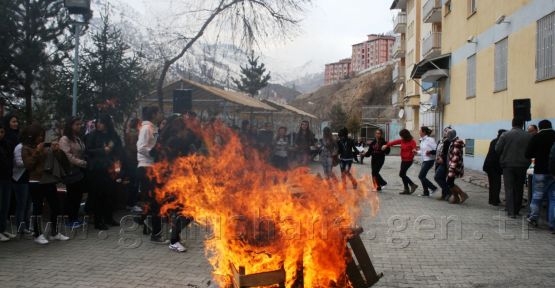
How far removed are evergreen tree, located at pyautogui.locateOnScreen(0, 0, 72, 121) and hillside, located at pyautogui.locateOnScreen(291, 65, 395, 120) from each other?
2949 inches

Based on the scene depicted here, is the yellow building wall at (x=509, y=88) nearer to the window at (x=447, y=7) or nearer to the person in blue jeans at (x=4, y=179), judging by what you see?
the window at (x=447, y=7)

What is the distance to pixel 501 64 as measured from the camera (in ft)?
52.9

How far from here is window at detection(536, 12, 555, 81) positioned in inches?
484

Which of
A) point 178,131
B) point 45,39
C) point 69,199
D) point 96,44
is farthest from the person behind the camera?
point 96,44

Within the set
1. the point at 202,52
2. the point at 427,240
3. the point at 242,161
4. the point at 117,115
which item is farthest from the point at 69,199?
the point at 117,115

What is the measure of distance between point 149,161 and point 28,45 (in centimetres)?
1035

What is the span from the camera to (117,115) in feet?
58.9

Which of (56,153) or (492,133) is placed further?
(492,133)

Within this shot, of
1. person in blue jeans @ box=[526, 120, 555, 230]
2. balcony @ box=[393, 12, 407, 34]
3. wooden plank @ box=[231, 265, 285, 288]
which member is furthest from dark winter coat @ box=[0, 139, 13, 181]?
balcony @ box=[393, 12, 407, 34]

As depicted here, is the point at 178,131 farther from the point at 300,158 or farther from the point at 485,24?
the point at 485,24

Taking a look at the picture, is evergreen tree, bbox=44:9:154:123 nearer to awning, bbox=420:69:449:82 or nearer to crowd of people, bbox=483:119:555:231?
crowd of people, bbox=483:119:555:231

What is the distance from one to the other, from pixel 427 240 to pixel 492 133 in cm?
1111

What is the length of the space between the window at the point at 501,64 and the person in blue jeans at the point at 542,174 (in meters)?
8.27

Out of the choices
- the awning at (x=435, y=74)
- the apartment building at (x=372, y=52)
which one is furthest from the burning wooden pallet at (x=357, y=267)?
A: the apartment building at (x=372, y=52)
